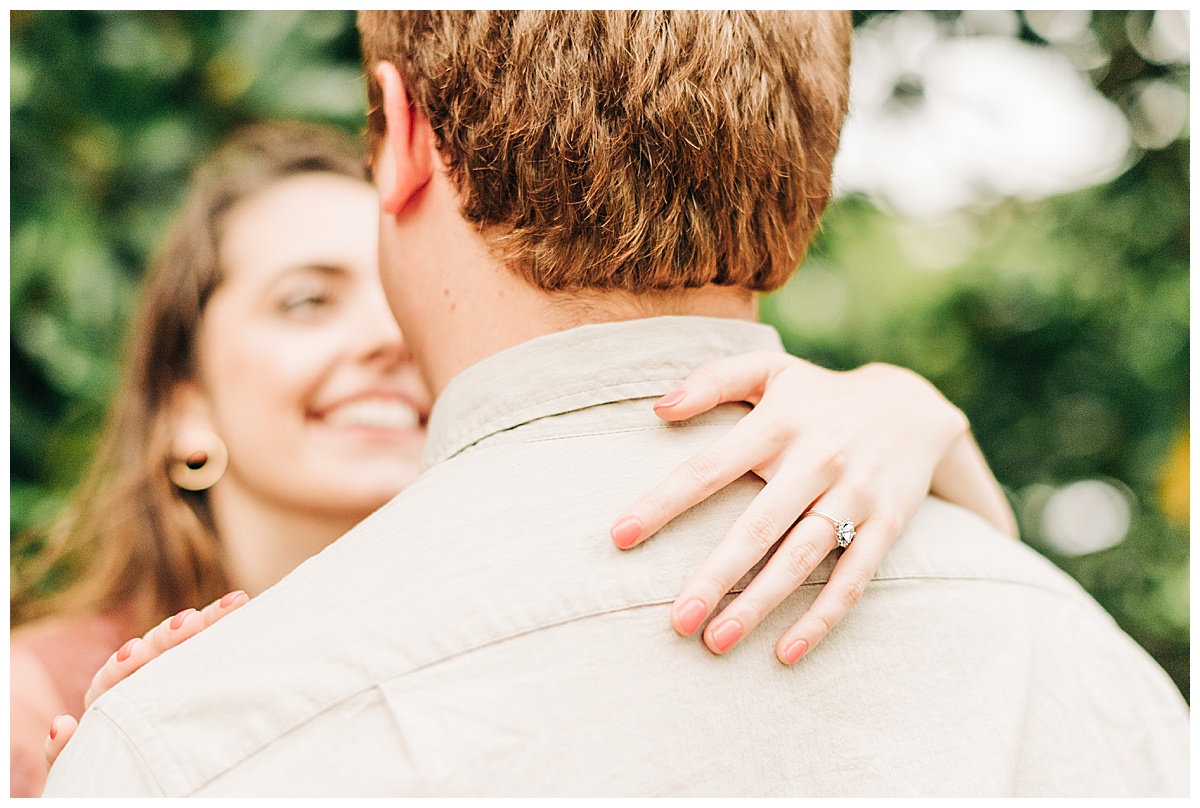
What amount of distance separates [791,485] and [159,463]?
1750 mm

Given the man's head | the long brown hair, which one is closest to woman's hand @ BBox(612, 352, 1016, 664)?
the man's head

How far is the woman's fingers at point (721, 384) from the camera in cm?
80

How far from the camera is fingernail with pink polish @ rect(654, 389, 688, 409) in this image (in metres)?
0.80

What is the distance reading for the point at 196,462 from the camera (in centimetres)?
208

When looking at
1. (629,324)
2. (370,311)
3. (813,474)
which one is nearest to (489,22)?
(629,324)

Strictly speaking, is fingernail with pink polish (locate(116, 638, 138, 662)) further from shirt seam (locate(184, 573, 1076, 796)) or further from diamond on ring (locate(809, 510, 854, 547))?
diamond on ring (locate(809, 510, 854, 547))

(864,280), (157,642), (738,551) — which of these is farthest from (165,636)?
(864,280)

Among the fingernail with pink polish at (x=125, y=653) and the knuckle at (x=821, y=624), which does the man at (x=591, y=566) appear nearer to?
the knuckle at (x=821, y=624)

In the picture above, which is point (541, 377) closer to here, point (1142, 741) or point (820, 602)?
point (820, 602)

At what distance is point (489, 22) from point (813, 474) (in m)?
0.52

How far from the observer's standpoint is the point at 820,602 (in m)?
0.75

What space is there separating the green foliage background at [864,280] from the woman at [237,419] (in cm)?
14

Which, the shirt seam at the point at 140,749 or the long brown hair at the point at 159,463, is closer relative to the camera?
the shirt seam at the point at 140,749

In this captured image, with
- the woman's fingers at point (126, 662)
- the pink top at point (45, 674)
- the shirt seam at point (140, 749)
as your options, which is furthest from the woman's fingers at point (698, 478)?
the pink top at point (45, 674)
